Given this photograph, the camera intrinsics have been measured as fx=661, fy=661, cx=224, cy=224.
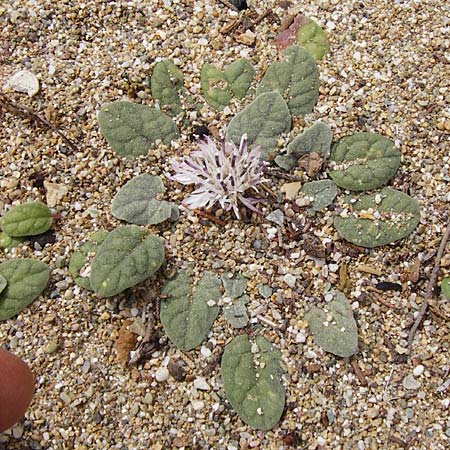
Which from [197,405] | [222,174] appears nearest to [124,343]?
[197,405]

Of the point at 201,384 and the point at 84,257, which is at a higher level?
the point at 84,257

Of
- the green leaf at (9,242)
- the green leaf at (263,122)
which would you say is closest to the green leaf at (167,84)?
the green leaf at (263,122)

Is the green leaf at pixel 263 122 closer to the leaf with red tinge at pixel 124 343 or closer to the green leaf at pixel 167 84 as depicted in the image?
the green leaf at pixel 167 84

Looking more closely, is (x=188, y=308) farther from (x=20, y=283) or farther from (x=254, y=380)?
(x=20, y=283)

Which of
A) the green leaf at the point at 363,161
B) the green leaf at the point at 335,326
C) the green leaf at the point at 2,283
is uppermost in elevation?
the green leaf at the point at 363,161

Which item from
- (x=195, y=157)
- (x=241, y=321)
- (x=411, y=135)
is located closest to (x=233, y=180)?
(x=195, y=157)

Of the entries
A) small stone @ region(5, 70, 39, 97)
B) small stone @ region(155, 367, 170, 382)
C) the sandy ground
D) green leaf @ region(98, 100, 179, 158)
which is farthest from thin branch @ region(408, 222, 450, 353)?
small stone @ region(5, 70, 39, 97)

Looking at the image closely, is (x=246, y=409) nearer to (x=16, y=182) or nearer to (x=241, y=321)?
(x=241, y=321)
